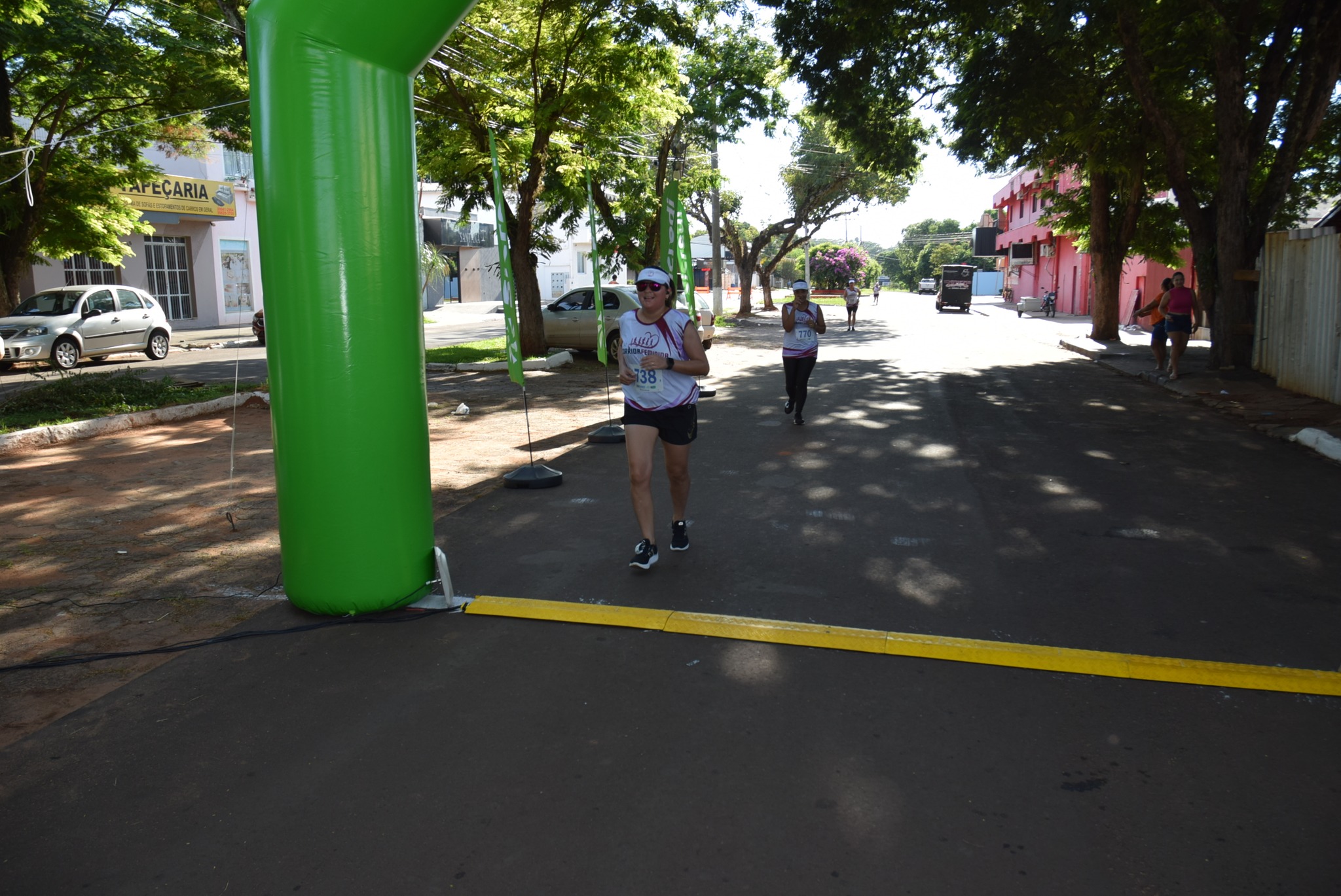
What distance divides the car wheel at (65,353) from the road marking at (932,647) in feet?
55.3

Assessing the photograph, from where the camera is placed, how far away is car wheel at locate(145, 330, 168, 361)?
2055 centimetres

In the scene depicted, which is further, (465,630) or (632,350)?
(632,350)

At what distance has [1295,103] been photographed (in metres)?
14.4

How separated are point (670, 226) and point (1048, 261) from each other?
4357 cm

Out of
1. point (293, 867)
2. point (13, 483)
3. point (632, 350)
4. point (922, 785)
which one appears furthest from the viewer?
point (13, 483)

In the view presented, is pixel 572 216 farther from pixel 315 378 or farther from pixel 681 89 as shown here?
pixel 315 378

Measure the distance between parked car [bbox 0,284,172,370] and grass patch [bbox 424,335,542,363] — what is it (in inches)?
229

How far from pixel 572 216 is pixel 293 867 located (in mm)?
18840

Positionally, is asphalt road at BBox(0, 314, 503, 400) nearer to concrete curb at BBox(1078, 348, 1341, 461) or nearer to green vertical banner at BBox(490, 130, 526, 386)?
green vertical banner at BBox(490, 130, 526, 386)

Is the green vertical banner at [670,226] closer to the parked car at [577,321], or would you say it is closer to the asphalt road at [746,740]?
the asphalt road at [746,740]

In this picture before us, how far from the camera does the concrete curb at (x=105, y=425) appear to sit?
9797 millimetres

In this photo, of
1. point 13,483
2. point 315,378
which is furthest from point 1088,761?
point 13,483

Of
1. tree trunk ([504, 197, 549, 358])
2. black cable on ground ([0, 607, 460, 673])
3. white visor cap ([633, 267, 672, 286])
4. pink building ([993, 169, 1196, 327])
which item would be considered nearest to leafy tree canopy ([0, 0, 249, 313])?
tree trunk ([504, 197, 549, 358])

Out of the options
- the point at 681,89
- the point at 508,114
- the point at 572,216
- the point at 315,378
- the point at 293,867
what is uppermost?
the point at 681,89
